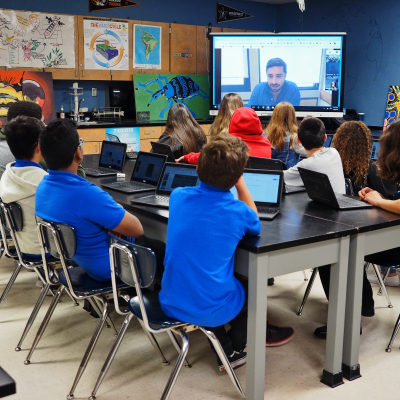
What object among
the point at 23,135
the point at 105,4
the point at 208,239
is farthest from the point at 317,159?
the point at 105,4

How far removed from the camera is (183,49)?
7.12 m

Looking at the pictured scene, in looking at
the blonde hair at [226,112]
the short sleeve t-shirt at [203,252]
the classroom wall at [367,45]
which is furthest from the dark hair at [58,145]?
the classroom wall at [367,45]

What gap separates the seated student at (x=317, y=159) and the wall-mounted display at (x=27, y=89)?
147 inches

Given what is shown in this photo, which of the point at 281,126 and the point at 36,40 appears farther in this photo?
the point at 36,40

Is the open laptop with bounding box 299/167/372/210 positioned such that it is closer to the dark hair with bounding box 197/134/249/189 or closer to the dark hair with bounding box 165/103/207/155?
the dark hair with bounding box 197/134/249/189

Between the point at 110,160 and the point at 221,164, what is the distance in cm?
204

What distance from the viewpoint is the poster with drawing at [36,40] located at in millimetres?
5797

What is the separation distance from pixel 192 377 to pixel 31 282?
1701 mm

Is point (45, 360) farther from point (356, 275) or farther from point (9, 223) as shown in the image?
point (356, 275)

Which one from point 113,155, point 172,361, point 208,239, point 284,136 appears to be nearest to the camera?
point 208,239

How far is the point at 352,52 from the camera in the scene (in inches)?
279

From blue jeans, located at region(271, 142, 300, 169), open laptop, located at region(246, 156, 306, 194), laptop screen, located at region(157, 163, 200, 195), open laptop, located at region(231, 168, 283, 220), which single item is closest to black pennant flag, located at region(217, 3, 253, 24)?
blue jeans, located at region(271, 142, 300, 169)

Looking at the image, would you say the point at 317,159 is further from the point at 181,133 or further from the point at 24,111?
the point at 24,111

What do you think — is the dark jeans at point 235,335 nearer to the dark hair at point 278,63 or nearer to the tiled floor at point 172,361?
the tiled floor at point 172,361
